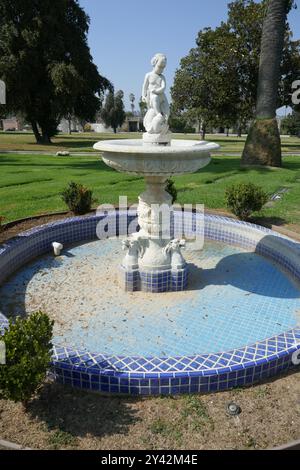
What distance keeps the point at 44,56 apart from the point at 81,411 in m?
33.4

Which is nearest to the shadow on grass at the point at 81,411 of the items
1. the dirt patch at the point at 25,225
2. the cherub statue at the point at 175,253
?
the cherub statue at the point at 175,253

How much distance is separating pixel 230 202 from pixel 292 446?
682 cm

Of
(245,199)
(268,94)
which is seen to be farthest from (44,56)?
(245,199)

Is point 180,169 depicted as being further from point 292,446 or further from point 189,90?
point 189,90

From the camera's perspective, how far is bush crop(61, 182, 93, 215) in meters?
9.88

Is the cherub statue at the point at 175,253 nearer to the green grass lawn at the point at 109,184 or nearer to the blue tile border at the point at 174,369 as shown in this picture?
the blue tile border at the point at 174,369

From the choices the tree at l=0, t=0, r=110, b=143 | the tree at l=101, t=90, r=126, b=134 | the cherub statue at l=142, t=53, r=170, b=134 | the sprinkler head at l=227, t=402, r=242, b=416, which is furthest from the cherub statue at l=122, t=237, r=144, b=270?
the tree at l=101, t=90, r=126, b=134

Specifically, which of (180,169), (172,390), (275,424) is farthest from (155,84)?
(275,424)

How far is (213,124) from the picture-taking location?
3631 centimetres

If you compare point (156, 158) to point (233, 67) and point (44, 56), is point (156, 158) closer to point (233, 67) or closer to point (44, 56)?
point (233, 67)

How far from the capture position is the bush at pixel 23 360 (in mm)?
3428

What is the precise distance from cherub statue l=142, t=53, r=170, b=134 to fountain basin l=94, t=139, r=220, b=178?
0.88 metres

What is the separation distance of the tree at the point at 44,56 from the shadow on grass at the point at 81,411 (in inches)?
1163

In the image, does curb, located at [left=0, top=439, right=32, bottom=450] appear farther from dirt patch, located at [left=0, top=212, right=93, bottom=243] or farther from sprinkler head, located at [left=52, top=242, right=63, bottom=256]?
dirt patch, located at [left=0, top=212, right=93, bottom=243]
